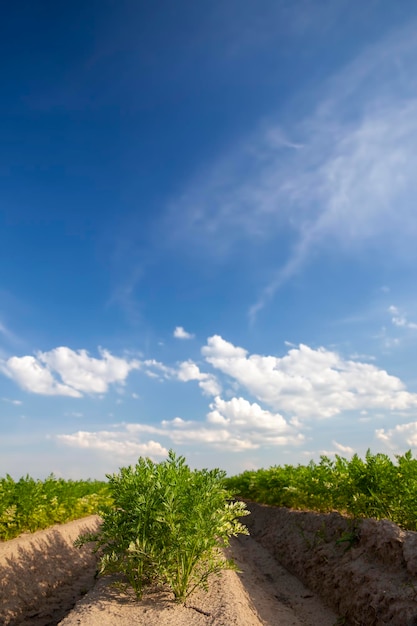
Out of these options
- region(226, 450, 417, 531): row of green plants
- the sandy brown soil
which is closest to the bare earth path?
the sandy brown soil

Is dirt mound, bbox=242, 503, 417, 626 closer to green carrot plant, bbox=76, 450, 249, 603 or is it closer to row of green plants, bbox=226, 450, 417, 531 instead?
row of green plants, bbox=226, 450, 417, 531

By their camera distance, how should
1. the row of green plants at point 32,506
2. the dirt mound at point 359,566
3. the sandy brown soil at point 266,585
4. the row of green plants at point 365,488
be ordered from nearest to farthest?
the sandy brown soil at point 266,585 → the dirt mound at point 359,566 → the row of green plants at point 365,488 → the row of green plants at point 32,506

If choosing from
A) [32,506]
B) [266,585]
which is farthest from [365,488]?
[32,506]

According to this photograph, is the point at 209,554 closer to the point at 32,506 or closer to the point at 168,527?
the point at 168,527

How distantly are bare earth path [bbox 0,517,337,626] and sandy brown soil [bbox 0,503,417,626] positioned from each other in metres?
0.02

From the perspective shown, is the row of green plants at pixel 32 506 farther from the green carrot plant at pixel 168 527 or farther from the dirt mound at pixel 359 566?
the dirt mound at pixel 359 566

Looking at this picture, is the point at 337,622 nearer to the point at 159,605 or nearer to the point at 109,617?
the point at 159,605

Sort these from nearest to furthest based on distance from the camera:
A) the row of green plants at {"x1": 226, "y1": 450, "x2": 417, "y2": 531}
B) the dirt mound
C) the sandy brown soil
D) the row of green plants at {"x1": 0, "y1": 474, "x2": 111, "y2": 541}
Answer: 1. the sandy brown soil
2. the dirt mound
3. the row of green plants at {"x1": 226, "y1": 450, "x2": 417, "y2": 531}
4. the row of green plants at {"x1": 0, "y1": 474, "x2": 111, "y2": 541}

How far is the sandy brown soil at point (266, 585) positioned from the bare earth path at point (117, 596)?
0.02 m

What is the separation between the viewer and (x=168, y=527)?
6043 millimetres

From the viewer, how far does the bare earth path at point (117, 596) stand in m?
5.78

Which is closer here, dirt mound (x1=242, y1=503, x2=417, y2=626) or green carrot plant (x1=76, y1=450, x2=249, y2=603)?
green carrot plant (x1=76, y1=450, x2=249, y2=603)

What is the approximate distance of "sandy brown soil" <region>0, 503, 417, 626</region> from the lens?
5938 millimetres

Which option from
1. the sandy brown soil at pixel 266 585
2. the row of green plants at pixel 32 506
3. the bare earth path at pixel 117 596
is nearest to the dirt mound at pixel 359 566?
the sandy brown soil at pixel 266 585
